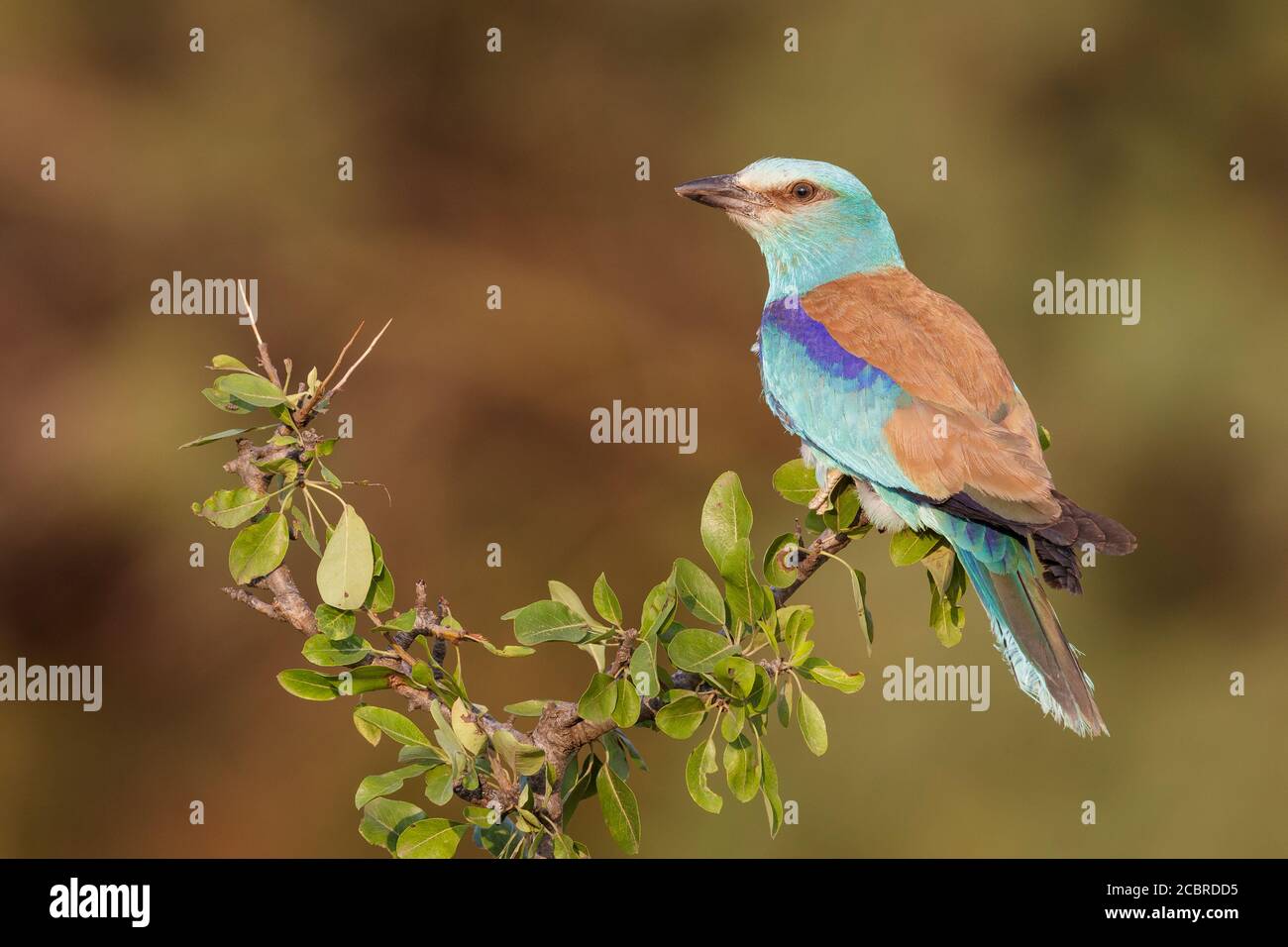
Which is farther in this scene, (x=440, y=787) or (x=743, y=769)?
(x=743, y=769)

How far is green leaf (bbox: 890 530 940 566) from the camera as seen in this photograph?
3668 mm

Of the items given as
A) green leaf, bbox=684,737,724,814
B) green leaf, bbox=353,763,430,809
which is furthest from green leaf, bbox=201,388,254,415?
green leaf, bbox=684,737,724,814

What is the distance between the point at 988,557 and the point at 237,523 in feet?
5.82

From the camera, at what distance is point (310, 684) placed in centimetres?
282

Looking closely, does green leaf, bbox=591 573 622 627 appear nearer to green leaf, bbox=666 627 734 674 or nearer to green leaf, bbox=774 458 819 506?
green leaf, bbox=666 627 734 674

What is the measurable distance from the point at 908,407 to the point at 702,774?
4.68 feet

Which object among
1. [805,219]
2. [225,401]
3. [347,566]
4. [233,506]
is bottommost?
[347,566]

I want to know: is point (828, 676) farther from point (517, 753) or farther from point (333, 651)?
point (333, 651)

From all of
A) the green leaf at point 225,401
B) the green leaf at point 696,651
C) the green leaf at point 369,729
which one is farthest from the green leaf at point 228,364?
the green leaf at point 696,651

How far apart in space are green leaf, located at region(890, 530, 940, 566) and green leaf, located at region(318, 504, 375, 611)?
4.69 ft

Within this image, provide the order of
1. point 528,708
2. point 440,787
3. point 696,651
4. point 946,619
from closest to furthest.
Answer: point 440,787 → point 696,651 → point 528,708 → point 946,619

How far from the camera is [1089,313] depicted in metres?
7.53

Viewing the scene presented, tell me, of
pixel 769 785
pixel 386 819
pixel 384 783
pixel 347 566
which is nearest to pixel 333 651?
pixel 347 566

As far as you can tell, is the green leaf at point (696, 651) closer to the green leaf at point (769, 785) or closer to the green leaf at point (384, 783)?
the green leaf at point (769, 785)
